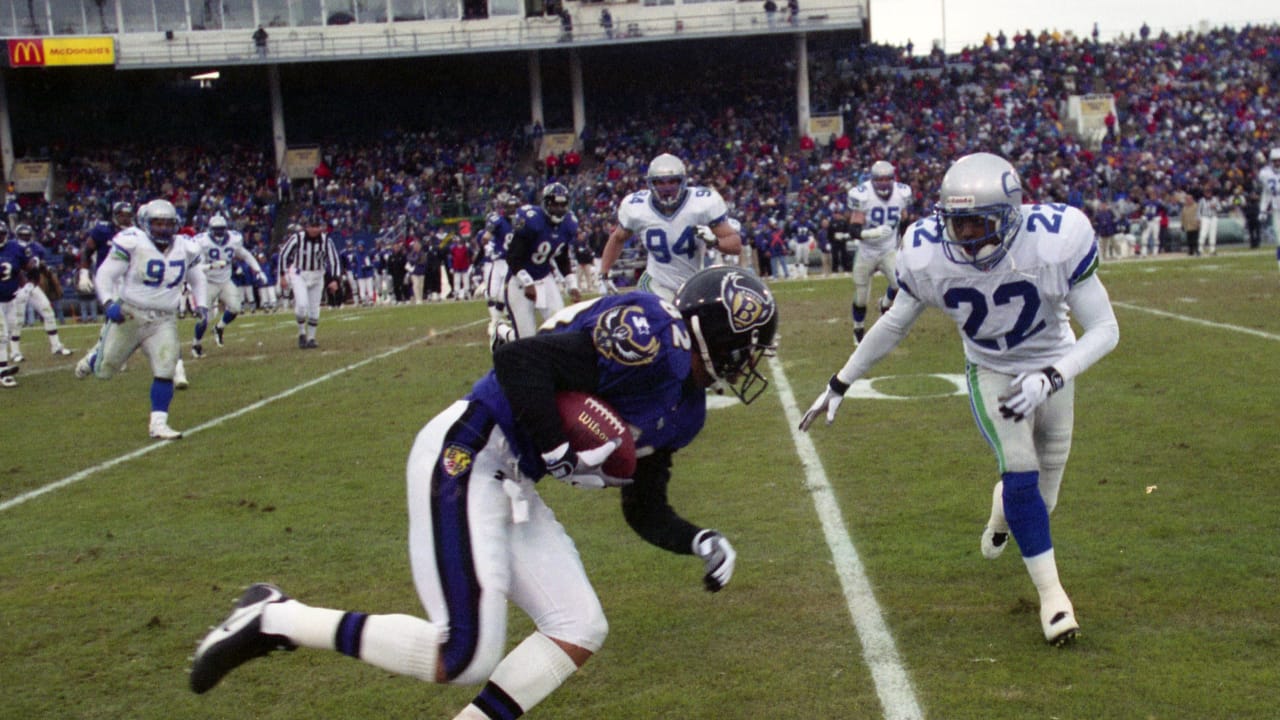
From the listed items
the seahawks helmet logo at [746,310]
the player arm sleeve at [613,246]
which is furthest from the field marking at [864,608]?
the player arm sleeve at [613,246]

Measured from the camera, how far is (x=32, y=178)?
4044 cm

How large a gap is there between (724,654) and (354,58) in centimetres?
3966

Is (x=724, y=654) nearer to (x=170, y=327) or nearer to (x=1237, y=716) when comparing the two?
(x=1237, y=716)

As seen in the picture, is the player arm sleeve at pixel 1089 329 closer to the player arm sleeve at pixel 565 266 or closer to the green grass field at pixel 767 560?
the green grass field at pixel 767 560

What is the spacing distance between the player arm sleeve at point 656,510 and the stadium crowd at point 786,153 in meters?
27.9

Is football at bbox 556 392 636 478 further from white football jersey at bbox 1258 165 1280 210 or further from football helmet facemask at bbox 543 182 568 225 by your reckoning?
white football jersey at bbox 1258 165 1280 210

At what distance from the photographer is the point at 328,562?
573cm

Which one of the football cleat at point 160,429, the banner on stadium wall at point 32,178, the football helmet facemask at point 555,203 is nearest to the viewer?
the football cleat at point 160,429

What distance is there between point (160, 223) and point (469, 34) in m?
33.3

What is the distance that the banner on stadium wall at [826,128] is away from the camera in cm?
4061

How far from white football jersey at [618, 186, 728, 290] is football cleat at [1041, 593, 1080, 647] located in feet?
19.6

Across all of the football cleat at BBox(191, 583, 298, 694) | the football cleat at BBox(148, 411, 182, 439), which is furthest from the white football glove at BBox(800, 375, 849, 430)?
the football cleat at BBox(148, 411, 182, 439)

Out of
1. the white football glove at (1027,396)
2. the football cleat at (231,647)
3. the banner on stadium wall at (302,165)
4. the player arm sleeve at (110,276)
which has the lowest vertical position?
the football cleat at (231,647)

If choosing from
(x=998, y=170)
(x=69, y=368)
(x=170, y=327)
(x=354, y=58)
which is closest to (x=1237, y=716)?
(x=998, y=170)
